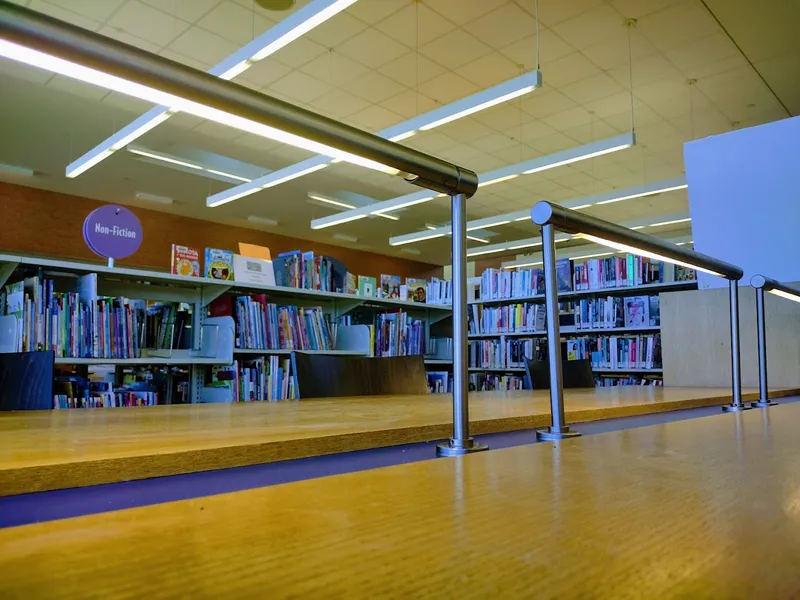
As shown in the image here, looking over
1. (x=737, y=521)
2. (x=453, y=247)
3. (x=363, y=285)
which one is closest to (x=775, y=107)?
(x=363, y=285)

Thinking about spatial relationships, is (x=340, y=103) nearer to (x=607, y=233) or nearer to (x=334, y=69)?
(x=334, y=69)

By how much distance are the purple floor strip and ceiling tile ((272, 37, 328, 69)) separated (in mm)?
4091

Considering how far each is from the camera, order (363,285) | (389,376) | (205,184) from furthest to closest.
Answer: (205,184)
(363,285)
(389,376)

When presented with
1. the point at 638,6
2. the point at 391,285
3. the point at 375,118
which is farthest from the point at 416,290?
the point at 638,6

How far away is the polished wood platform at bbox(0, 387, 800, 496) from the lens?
1.79 feet

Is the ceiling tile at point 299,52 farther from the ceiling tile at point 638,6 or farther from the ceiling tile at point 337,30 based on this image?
the ceiling tile at point 638,6

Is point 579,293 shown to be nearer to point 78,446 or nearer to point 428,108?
point 428,108

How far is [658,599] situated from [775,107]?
6.46 metres

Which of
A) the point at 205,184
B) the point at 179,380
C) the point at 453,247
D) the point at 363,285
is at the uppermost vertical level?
the point at 205,184

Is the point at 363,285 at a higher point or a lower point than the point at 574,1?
lower

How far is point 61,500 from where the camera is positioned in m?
0.52

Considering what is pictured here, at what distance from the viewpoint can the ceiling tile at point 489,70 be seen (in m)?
4.60

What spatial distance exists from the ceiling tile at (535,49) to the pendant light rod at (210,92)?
157 inches

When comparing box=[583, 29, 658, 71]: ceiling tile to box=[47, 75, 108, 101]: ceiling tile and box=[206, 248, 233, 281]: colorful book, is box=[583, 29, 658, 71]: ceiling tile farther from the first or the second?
box=[47, 75, 108, 101]: ceiling tile
